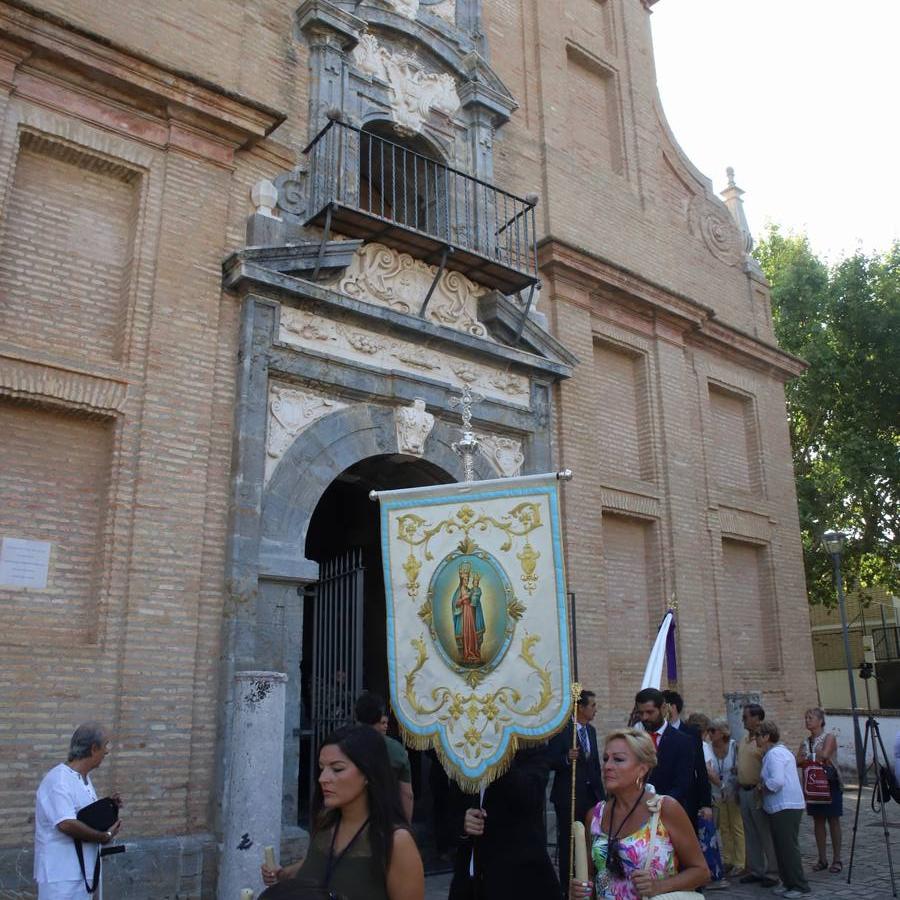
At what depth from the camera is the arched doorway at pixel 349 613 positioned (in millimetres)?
8961

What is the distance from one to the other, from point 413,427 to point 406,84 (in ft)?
15.0

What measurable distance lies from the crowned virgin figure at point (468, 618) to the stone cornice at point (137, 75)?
598 centimetres

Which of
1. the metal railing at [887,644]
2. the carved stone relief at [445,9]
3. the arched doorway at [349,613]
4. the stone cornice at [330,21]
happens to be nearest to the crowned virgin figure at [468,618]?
the arched doorway at [349,613]

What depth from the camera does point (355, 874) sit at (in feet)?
9.87

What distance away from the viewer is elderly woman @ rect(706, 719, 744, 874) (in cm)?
934

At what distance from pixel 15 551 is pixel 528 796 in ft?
15.6

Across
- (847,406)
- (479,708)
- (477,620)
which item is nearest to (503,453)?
(477,620)

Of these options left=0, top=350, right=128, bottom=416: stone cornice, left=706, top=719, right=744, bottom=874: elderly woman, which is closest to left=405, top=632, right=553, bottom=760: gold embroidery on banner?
left=0, top=350, right=128, bottom=416: stone cornice

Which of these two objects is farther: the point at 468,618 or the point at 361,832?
the point at 468,618

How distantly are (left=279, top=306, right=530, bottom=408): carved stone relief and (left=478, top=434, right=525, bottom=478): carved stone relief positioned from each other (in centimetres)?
48

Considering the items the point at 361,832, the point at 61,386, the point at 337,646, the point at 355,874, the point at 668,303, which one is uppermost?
the point at 668,303

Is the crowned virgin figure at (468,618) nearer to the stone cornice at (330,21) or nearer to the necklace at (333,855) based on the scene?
the necklace at (333,855)

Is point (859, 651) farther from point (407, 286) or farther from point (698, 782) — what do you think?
point (698, 782)

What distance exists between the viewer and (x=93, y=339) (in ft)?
26.8
